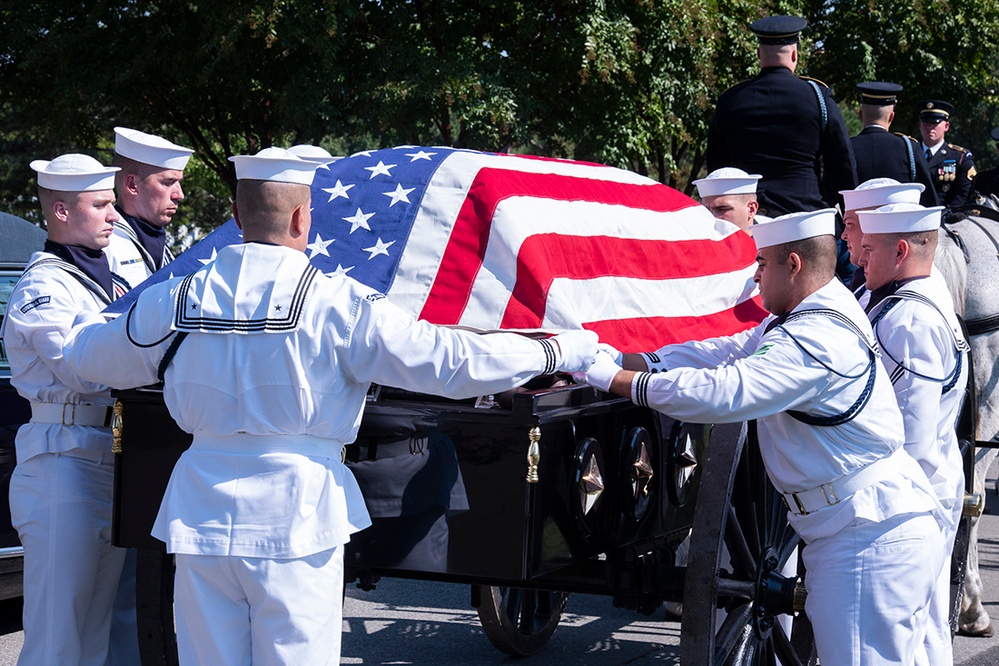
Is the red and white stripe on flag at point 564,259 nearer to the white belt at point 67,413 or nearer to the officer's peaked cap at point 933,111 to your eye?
the white belt at point 67,413

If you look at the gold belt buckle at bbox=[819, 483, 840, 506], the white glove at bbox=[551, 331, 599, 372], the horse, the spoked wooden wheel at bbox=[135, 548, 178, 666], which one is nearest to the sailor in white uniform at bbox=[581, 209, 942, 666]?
the gold belt buckle at bbox=[819, 483, 840, 506]

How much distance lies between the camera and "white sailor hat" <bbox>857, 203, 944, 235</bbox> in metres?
4.03

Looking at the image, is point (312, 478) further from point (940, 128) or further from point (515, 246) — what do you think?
point (940, 128)

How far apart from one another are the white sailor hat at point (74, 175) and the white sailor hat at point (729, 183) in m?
2.66

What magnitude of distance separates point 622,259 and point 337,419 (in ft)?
5.39

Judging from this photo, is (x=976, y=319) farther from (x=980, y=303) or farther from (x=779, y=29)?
(x=779, y=29)

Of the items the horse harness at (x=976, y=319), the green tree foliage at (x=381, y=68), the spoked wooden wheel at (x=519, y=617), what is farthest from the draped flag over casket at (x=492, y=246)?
the green tree foliage at (x=381, y=68)

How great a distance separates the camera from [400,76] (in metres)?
12.3

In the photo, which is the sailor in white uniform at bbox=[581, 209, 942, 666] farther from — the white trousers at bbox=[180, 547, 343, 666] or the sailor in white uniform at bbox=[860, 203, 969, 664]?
the white trousers at bbox=[180, 547, 343, 666]

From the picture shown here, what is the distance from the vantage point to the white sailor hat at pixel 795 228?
3.40 m

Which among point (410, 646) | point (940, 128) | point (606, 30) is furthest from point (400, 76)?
point (410, 646)

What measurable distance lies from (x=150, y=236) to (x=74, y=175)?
2.20 ft

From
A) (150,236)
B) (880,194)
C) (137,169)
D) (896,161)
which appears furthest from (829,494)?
(896,161)

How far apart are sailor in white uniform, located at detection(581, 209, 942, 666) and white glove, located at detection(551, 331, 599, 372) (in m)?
0.13
